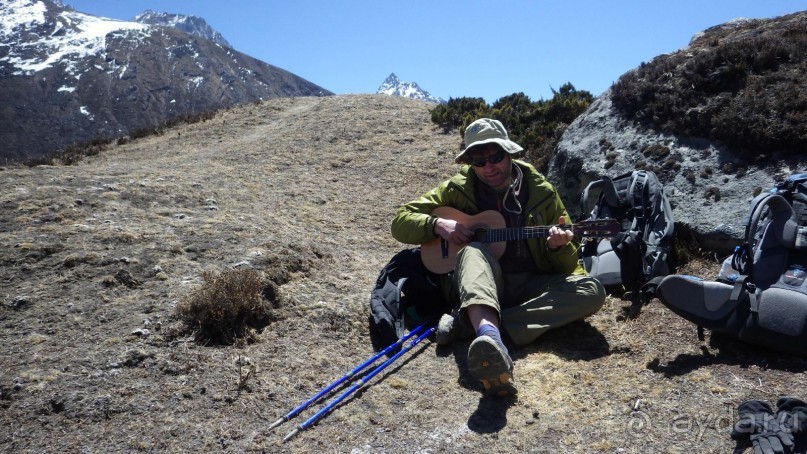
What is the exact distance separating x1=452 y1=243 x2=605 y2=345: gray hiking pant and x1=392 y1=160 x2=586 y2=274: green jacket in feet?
0.57

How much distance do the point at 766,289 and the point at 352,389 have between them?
9.68 feet

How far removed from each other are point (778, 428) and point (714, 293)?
122 centimetres

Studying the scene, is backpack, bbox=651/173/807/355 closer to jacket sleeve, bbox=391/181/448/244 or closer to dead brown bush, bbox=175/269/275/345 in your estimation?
jacket sleeve, bbox=391/181/448/244

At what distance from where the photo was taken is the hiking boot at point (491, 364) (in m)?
3.69

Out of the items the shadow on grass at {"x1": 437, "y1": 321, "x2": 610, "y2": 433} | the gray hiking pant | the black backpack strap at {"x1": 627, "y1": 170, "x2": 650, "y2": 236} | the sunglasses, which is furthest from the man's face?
the black backpack strap at {"x1": 627, "y1": 170, "x2": 650, "y2": 236}

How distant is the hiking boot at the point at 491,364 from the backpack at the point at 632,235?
7.12 feet

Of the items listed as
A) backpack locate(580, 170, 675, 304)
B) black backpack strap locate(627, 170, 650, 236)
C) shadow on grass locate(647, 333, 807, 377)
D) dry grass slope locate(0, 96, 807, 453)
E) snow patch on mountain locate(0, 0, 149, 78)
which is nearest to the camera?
dry grass slope locate(0, 96, 807, 453)

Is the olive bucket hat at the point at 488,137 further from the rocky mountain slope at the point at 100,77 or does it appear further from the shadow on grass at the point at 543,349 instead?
the rocky mountain slope at the point at 100,77

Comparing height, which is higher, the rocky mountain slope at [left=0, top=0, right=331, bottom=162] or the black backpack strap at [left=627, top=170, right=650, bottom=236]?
the rocky mountain slope at [left=0, top=0, right=331, bottom=162]

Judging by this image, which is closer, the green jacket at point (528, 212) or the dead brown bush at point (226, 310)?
the dead brown bush at point (226, 310)

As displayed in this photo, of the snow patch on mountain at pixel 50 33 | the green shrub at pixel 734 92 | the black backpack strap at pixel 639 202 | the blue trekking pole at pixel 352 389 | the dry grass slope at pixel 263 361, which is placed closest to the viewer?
the dry grass slope at pixel 263 361

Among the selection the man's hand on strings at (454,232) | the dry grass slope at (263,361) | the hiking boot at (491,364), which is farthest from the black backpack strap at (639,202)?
the hiking boot at (491,364)

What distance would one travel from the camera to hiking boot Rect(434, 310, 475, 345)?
470 cm

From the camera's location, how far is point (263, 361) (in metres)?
4.36
